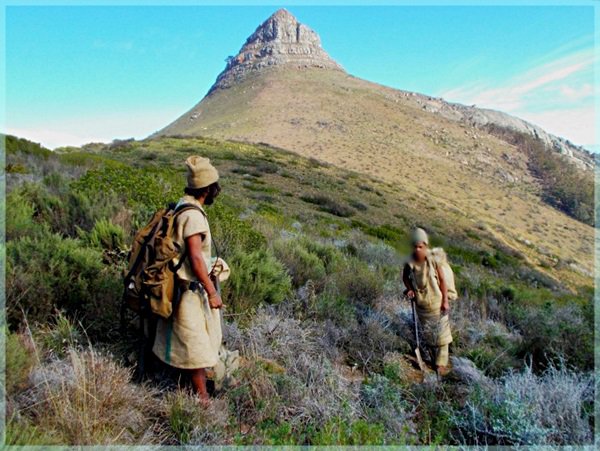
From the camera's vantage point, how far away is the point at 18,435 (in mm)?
2115

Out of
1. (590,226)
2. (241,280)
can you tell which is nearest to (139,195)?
(241,280)

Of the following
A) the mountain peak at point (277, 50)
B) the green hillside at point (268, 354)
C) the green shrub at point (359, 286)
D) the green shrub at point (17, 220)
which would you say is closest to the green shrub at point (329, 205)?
the green hillside at point (268, 354)

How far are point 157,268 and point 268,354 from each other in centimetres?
158

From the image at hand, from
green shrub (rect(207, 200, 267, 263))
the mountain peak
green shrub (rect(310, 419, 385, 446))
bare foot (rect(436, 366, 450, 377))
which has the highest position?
the mountain peak

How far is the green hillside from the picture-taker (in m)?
2.59

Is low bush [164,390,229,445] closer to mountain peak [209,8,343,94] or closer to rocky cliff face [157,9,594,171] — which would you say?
rocky cliff face [157,9,594,171]

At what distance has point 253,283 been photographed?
463cm

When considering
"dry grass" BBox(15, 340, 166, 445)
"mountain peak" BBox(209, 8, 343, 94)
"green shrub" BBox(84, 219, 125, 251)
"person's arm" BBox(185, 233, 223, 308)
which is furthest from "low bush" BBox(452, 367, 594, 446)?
"mountain peak" BBox(209, 8, 343, 94)

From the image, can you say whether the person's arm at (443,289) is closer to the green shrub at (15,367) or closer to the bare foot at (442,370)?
the bare foot at (442,370)

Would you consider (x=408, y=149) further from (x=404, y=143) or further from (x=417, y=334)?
(x=417, y=334)

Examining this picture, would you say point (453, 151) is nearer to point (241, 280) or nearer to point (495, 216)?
point (495, 216)

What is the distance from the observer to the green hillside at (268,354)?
8.48ft

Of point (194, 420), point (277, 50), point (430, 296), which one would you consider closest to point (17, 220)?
point (194, 420)

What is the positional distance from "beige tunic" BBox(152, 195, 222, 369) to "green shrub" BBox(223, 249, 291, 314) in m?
1.46
